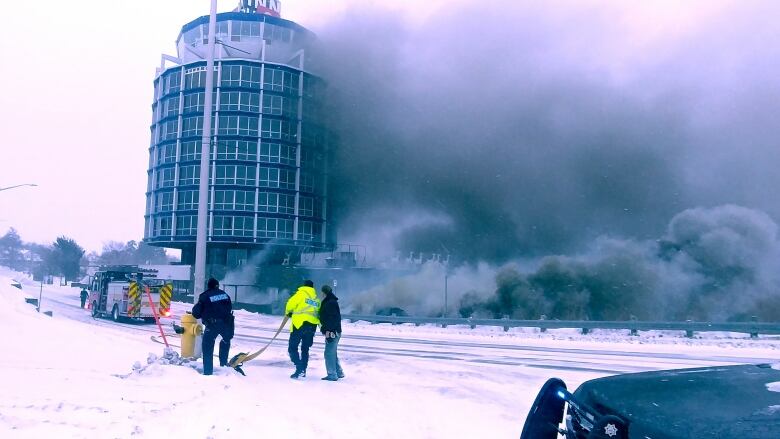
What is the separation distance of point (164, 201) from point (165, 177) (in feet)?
8.76

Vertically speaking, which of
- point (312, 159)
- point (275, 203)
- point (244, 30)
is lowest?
point (275, 203)

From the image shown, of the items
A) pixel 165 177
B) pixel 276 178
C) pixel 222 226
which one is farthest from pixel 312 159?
pixel 165 177

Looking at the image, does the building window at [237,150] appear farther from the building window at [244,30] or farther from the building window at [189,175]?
the building window at [244,30]

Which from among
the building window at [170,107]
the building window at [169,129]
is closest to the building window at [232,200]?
the building window at [169,129]

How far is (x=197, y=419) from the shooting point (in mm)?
6227

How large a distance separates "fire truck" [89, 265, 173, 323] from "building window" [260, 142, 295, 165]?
33481mm

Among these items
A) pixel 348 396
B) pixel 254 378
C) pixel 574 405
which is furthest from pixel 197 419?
pixel 574 405

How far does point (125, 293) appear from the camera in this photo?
2764 cm

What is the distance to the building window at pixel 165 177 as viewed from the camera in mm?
63812

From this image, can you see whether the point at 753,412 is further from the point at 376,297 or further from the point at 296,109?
the point at 296,109

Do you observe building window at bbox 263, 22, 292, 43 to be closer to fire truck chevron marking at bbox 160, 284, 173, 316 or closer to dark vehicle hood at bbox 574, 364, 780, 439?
fire truck chevron marking at bbox 160, 284, 173, 316

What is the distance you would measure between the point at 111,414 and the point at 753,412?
585 cm

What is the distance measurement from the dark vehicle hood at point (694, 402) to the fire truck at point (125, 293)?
25.1 m

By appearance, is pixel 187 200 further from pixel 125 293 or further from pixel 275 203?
pixel 125 293
